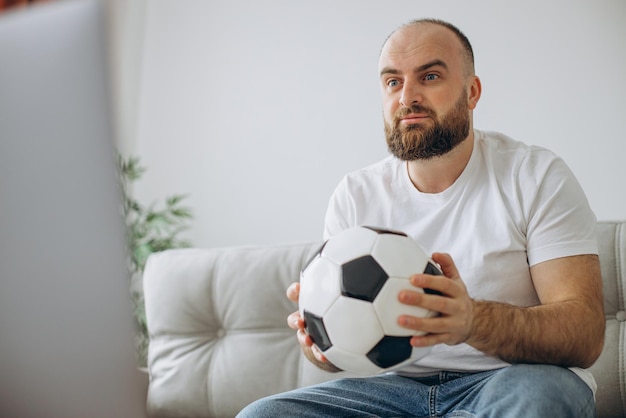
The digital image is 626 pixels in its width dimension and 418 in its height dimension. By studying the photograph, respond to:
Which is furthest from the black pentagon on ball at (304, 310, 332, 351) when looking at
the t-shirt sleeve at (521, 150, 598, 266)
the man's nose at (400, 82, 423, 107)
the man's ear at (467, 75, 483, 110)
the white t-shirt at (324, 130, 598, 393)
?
the man's ear at (467, 75, 483, 110)

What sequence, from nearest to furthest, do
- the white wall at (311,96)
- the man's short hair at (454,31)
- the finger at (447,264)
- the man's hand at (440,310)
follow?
the man's hand at (440,310)
the finger at (447,264)
the man's short hair at (454,31)
the white wall at (311,96)

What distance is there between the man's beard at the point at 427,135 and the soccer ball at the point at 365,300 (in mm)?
425

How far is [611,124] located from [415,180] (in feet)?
2.96

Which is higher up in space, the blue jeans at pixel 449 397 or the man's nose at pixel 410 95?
the man's nose at pixel 410 95

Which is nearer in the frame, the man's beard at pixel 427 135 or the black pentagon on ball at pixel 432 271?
the black pentagon on ball at pixel 432 271

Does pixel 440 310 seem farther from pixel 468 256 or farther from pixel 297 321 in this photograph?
pixel 468 256

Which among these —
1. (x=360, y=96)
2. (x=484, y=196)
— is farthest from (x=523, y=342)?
(x=360, y=96)

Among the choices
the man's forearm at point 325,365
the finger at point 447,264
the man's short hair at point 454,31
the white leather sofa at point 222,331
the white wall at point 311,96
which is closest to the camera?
the finger at point 447,264

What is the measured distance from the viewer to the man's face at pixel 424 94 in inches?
58.2

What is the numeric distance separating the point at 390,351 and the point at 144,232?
1.95 metres

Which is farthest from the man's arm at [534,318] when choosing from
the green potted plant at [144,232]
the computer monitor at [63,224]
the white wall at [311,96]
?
the green potted plant at [144,232]

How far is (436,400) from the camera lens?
128 cm

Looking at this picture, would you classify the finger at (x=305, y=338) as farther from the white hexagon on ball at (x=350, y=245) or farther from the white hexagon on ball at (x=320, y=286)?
the white hexagon on ball at (x=350, y=245)

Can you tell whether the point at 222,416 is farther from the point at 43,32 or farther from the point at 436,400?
the point at 43,32
